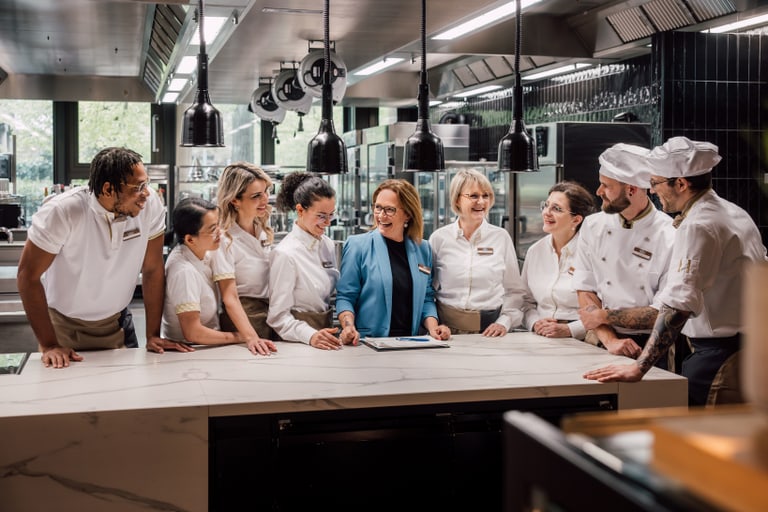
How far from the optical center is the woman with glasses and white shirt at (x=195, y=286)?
124 inches

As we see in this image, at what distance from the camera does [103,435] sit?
2.22 meters

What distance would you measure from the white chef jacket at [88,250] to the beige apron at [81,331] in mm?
22

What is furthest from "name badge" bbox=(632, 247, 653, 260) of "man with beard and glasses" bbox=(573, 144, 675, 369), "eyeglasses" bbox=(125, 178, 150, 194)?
"eyeglasses" bbox=(125, 178, 150, 194)

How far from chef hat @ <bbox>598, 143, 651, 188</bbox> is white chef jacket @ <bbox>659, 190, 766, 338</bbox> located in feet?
1.39

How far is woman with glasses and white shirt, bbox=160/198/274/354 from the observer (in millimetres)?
3160

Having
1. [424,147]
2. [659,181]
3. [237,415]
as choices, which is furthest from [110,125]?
[237,415]

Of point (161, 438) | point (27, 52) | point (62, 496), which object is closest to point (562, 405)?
point (161, 438)

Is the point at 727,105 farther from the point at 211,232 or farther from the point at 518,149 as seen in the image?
the point at 211,232

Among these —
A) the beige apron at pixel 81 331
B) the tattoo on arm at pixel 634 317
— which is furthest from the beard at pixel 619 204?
the beige apron at pixel 81 331

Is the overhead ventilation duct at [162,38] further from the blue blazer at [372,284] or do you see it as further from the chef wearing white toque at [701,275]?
the chef wearing white toque at [701,275]

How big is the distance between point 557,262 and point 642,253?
50cm

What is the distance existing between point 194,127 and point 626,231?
1773 mm

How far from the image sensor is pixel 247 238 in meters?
3.48

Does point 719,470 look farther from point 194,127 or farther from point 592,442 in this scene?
point 194,127
